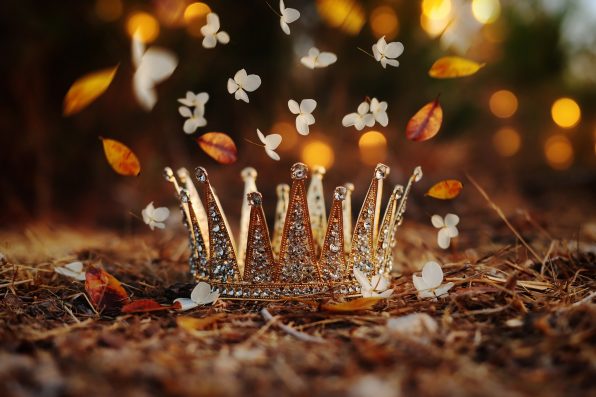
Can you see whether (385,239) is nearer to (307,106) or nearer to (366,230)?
(366,230)

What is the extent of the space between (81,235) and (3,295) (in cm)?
127

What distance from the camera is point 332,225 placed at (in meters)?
1.36

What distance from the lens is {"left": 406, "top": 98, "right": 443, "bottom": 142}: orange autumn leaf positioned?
1.32 m

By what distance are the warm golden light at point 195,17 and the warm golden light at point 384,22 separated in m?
1.18

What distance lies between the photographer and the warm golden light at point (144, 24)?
3161 millimetres

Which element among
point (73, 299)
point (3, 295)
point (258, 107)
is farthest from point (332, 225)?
point (258, 107)

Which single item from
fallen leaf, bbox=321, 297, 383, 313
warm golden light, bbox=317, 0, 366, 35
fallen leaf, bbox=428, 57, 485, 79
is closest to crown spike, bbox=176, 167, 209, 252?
fallen leaf, bbox=321, 297, 383, 313

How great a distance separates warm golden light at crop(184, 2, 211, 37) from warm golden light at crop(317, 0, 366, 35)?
85 centimetres

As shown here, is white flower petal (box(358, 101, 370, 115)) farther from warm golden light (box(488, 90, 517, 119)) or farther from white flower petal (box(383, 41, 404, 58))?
warm golden light (box(488, 90, 517, 119))

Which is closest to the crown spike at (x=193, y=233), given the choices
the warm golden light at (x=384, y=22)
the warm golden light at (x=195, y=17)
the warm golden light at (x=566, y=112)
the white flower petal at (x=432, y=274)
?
the white flower petal at (x=432, y=274)

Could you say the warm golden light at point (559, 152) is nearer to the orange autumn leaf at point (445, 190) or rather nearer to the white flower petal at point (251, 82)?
the orange autumn leaf at point (445, 190)

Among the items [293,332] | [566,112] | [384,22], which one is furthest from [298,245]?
[566,112]

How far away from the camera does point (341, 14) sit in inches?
131

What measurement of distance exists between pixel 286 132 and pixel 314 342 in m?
3.20
